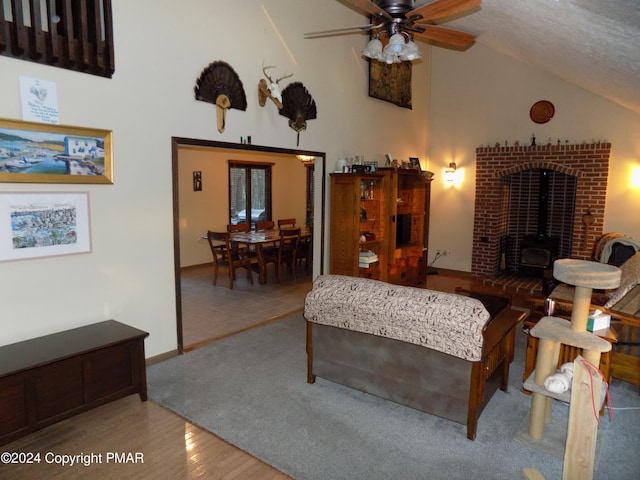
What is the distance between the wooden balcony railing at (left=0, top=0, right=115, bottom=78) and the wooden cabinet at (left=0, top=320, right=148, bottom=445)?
188 cm

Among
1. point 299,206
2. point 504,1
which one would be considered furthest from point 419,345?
point 299,206

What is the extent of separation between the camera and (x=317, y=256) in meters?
5.63

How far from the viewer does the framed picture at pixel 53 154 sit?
273cm

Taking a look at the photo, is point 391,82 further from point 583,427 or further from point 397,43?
point 583,427

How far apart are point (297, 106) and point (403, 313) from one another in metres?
3.10

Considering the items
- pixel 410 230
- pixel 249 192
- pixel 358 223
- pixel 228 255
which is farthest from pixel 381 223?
pixel 249 192

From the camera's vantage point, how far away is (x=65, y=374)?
2617 millimetres

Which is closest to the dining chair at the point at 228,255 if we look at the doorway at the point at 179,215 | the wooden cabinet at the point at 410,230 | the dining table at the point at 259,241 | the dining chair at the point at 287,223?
the dining table at the point at 259,241

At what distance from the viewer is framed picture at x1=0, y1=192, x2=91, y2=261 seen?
9.11 feet

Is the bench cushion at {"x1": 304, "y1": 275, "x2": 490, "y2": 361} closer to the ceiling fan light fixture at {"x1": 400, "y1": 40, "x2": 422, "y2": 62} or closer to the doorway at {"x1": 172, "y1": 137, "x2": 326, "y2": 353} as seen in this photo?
A: the doorway at {"x1": 172, "y1": 137, "x2": 326, "y2": 353}

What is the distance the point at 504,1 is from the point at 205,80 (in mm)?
2606

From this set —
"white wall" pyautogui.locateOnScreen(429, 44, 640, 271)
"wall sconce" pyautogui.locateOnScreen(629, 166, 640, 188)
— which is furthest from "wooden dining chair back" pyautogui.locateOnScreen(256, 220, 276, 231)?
"wall sconce" pyautogui.locateOnScreen(629, 166, 640, 188)

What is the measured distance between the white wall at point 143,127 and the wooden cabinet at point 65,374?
305 millimetres

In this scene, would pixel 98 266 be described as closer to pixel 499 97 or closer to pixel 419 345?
pixel 419 345
